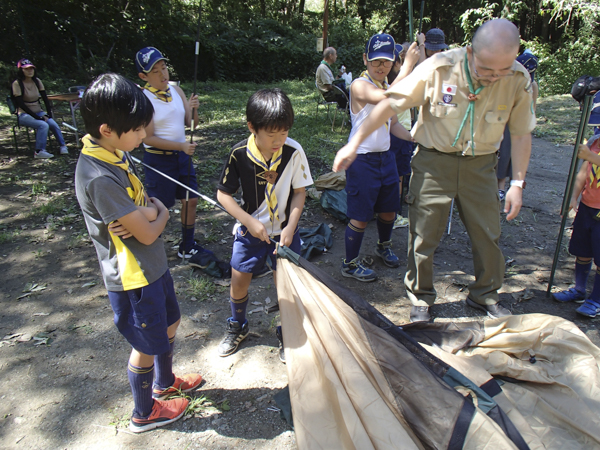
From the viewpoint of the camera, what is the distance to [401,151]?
4.59m

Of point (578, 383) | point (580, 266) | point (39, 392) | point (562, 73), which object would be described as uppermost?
point (562, 73)

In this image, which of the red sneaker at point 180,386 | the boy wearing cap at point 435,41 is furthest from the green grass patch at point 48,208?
the boy wearing cap at point 435,41

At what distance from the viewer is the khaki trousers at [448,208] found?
2826 mm

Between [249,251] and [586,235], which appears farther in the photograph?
[586,235]

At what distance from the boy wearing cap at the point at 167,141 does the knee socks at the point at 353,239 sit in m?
1.13

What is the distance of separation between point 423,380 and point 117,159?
1.66 meters

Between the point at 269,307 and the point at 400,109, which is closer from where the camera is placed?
the point at 400,109

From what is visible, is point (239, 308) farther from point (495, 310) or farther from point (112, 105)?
point (495, 310)

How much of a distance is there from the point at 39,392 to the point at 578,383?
3.07m

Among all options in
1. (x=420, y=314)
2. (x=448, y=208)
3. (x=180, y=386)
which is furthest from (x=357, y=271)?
(x=180, y=386)

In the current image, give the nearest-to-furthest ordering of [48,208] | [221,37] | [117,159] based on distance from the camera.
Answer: [117,159] < [48,208] < [221,37]

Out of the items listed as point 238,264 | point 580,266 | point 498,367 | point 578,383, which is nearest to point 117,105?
point 238,264

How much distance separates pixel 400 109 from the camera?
2.66 m

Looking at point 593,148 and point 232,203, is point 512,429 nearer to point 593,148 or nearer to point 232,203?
point 232,203
